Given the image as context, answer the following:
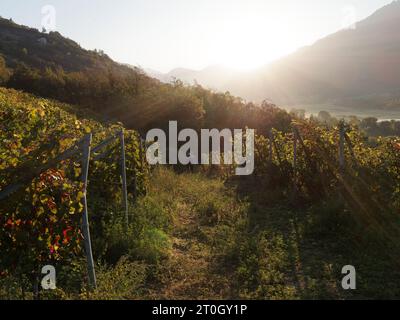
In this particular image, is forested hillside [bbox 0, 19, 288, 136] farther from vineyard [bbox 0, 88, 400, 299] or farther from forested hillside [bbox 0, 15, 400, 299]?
vineyard [bbox 0, 88, 400, 299]

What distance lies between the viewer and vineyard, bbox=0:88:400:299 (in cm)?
467

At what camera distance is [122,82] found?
91.6ft

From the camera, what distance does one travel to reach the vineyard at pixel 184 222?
4.67 meters

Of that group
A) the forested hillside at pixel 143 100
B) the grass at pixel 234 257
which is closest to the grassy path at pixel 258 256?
the grass at pixel 234 257

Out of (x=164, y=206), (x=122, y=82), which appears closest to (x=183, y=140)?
(x=122, y=82)

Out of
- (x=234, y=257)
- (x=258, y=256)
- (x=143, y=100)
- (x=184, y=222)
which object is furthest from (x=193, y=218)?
(x=143, y=100)

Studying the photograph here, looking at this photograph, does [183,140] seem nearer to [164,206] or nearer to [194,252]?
[164,206]

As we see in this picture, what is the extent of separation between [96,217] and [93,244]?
0.92 meters

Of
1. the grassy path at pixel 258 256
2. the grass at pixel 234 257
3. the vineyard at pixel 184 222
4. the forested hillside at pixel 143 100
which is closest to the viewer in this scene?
the vineyard at pixel 184 222

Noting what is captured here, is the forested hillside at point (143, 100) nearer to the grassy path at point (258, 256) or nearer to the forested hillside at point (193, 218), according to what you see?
the forested hillside at point (193, 218)

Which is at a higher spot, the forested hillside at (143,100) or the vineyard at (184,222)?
the forested hillside at (143,100)

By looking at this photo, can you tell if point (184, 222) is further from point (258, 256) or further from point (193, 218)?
point (258, 256)

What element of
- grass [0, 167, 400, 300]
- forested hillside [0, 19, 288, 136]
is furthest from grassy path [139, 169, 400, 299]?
forested hillside [0, 19, 288, 136]

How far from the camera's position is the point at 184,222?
31.2 ft
